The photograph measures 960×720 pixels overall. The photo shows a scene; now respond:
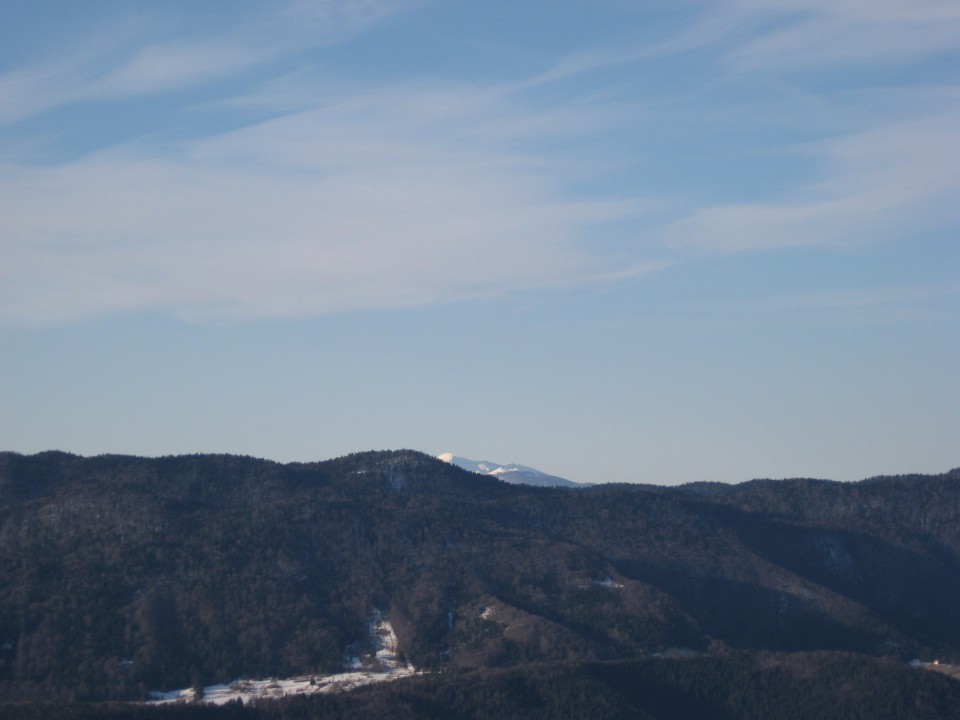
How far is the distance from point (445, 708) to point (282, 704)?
2308cm

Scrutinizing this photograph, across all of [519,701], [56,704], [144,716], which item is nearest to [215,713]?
[144,716]

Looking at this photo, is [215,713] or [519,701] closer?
[215,713]

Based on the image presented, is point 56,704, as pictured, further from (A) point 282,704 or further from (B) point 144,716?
(A) point 282,704

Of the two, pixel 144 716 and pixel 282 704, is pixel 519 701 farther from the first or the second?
pixel 144 716

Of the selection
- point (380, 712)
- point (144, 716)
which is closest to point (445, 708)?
point (380, 712)

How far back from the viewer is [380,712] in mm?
187250

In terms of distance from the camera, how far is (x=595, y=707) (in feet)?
648

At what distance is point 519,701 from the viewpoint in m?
198

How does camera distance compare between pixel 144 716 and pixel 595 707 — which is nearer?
pixel 144 716

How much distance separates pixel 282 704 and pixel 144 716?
72.1ft

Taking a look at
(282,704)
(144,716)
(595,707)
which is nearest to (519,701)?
(595,707)

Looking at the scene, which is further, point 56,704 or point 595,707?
point 595,707

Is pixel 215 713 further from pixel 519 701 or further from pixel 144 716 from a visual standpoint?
pixel 519 701

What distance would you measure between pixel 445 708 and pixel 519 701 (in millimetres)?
11784
